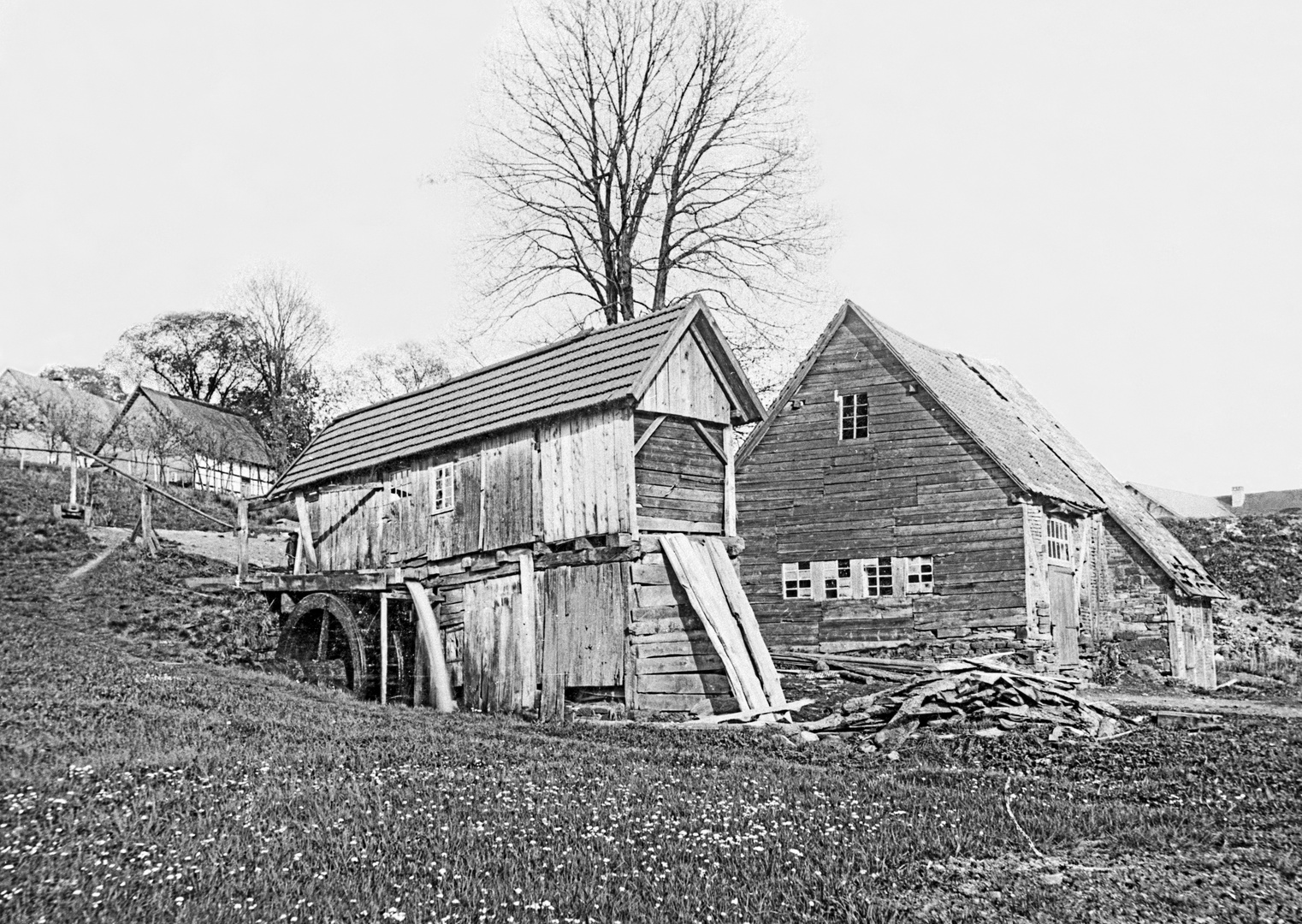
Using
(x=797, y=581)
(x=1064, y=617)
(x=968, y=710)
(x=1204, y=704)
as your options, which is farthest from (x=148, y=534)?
(x=1204, y=704)

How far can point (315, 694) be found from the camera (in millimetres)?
19844

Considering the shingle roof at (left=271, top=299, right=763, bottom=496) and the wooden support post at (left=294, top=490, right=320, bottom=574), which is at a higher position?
the shingle roof at (left=271, top=299, right=763, bottom=496)

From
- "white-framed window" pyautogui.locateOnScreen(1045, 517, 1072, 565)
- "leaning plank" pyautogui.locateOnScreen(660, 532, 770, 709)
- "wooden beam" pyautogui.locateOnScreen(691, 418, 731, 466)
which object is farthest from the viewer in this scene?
"white-framed window" pyautogui.locateOnScreen(1045, 517, 1072, 565)

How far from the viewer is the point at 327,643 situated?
78.7 ft

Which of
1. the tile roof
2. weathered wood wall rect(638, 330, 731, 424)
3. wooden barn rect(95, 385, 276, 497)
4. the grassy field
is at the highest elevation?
wooden barn rect(95, 385, 276, 497)

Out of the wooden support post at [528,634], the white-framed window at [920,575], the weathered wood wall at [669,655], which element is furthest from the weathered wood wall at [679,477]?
the white-framed window at [920,575]

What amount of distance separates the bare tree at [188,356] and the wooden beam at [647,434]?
55902 millimetres

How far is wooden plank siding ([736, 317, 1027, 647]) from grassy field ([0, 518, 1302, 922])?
1002 centimetres

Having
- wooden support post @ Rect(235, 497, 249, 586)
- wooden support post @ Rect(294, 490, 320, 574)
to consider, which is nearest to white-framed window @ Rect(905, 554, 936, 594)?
wooden support post @ Rect(294, 490, 320, 574)

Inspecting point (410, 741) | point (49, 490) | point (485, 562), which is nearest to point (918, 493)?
point (485, 562)

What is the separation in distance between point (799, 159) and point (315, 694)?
63.1 feet

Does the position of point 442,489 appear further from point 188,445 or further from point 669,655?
point 188,445

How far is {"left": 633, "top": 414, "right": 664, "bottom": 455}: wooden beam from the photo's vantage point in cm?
1866

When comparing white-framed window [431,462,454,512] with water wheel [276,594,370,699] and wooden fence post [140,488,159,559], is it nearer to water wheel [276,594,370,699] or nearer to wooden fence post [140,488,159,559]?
water wheel [276,594,370,699]
